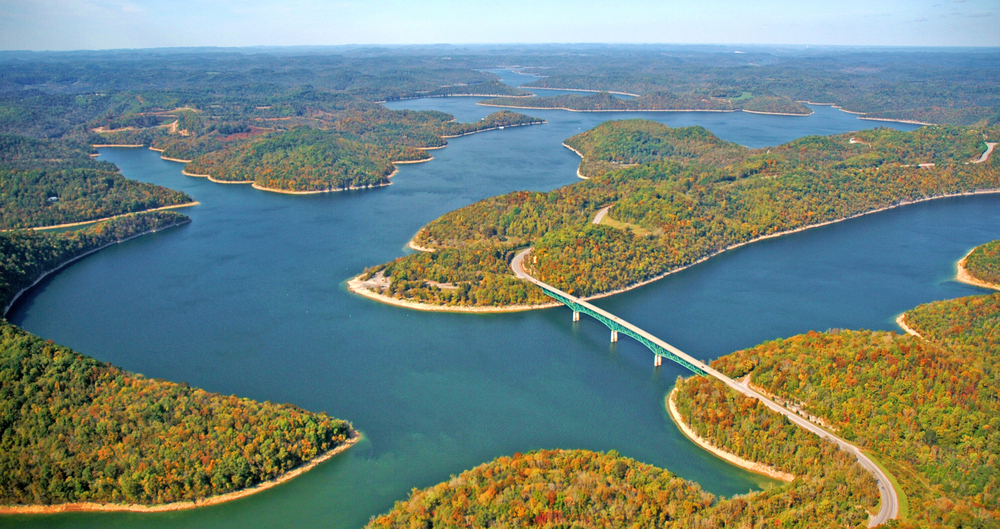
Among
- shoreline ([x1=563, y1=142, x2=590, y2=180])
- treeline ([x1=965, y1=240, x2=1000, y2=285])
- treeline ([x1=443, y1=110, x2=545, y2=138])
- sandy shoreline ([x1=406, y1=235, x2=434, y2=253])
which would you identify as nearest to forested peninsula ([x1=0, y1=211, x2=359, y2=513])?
sandy shoreline ([x1=406, y1=235, x2=434, y2=253])

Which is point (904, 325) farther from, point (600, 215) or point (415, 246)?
point (415, 246)

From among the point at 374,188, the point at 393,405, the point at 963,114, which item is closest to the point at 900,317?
the point at 393,405

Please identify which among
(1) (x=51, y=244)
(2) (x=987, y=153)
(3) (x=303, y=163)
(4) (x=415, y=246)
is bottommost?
(4) (x=415, y=246)

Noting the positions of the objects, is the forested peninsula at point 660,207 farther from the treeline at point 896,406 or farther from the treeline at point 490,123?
the treeline at point 490,123

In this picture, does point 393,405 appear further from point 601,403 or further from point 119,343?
point 119,343

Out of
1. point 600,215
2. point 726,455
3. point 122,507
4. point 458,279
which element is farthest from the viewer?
point 600,215

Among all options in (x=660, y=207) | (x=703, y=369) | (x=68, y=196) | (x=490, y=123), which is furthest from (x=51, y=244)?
(x=490, y=123)

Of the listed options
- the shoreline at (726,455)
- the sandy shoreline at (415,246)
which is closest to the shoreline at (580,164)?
the sandy shoreline at (415,246)
